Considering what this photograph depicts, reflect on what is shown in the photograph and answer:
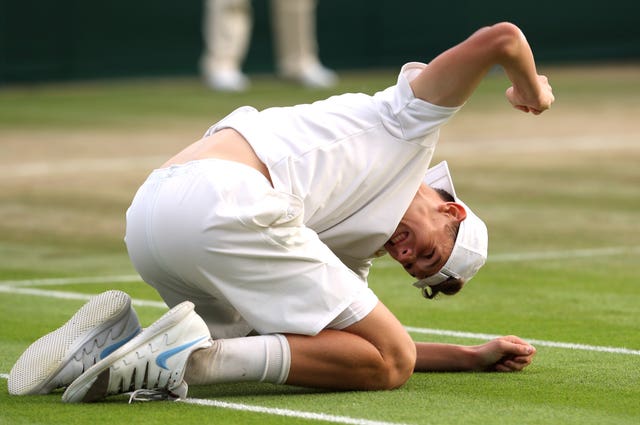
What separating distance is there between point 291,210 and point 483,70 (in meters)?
0.78

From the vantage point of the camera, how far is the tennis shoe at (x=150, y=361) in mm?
4820

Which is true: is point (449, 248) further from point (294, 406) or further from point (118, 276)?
point (118, 276)

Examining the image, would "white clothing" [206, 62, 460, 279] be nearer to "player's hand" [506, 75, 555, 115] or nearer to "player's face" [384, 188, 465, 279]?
"player's face" [384, 188, 465, 279]

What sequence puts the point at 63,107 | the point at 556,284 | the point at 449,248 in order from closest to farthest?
the point at 449,248
the point at 556,284
the point at 63,107

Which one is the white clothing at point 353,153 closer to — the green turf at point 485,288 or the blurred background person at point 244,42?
the green turf at point 485,288

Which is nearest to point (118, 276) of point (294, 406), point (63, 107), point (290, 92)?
point (294, 406)

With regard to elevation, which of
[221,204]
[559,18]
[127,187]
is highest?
[221,204]

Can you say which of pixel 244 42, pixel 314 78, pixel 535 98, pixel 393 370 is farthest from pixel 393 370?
pixel 244 42

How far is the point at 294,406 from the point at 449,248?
2.79 feet

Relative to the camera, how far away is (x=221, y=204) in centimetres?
489

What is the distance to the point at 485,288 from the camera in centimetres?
784

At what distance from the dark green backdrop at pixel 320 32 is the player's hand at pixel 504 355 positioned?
17130 millimetres

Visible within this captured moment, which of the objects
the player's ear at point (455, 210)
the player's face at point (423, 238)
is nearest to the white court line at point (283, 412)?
the player's face at point (423, 238)

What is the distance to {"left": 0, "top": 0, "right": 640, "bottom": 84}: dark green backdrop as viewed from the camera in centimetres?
2214
